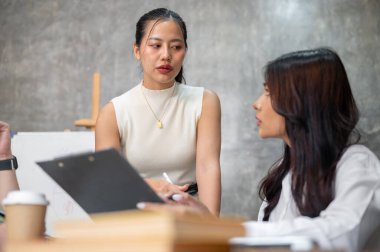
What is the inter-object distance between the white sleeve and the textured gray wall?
8.42 ft

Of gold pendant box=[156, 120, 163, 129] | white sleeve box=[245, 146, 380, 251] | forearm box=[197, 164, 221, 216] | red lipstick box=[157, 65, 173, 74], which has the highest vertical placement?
red lipstick box=[157, 65, 173, 74]

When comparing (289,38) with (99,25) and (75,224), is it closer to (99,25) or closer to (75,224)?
(99,25)

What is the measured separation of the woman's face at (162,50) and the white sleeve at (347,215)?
79cm

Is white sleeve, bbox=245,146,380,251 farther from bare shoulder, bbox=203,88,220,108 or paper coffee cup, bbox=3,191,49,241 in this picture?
bare shoulder, bbox=203,88,220,108

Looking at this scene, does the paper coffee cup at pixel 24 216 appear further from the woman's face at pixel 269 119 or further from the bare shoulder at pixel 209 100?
the bare shoulder at pixel 209 100

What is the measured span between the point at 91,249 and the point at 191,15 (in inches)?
141

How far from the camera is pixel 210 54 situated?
13.1 feet

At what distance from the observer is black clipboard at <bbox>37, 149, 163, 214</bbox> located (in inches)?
30.6

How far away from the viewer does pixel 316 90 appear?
1293mm

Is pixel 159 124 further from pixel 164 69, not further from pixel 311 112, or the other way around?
pixel 311 112

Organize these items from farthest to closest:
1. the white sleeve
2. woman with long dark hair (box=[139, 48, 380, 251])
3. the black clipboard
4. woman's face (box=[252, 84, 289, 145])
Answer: woman's face (box=[252, 84, 289, 145]), woman with long dark hair (box=[139, 48, 380, 251]), the white sleeve, the black clipboard

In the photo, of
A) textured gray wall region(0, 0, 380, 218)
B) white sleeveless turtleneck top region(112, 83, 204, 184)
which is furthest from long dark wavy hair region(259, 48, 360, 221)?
textured gray wall region(0, 0, 380, 218)

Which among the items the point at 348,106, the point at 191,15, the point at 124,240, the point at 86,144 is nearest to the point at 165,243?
the point at 124,240

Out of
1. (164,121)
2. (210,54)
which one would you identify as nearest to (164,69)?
(164,121)
